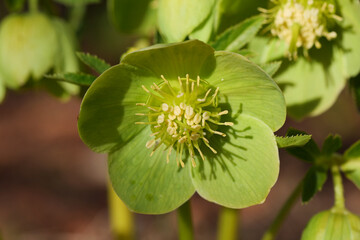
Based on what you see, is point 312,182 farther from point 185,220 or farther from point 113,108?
point 113,108

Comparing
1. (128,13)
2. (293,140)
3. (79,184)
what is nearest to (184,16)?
(293,140)

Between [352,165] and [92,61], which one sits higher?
[92,61]

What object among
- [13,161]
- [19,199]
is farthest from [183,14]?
[13,161]

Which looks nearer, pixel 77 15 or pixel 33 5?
pixel 33 5

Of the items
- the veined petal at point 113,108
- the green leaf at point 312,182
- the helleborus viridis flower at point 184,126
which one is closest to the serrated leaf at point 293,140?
the helleborus viridis flower at point 184,126

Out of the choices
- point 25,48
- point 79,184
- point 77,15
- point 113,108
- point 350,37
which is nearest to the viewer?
point 113,108

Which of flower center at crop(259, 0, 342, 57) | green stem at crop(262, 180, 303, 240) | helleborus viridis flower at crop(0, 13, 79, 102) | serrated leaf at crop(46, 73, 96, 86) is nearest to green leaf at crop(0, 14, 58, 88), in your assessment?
helleborus viridis flower at crop(0, 13, 79, 102)

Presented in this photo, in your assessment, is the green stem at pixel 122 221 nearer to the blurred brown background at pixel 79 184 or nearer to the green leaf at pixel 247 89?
the green leaf at pixel 247 89

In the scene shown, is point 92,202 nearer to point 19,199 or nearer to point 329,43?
point 19,199

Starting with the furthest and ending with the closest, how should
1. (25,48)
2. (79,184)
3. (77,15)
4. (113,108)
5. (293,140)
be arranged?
(79,184), (77,15), (25,48), (113,108), (293,140)
